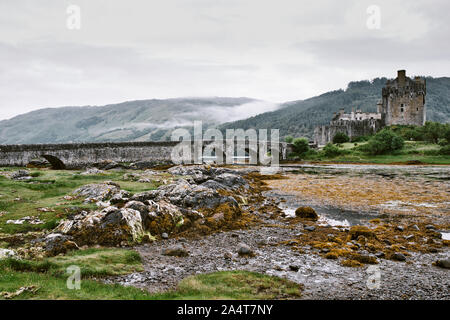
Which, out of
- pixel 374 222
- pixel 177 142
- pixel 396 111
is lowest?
pixel 374 222

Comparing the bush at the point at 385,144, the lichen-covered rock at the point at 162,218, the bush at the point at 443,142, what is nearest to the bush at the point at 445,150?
the bush at the point at 443,142

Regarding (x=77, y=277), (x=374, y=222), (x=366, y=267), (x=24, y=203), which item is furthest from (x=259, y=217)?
(x=24, y=203)

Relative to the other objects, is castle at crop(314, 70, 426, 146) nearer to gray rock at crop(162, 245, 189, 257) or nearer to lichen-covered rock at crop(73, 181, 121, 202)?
lichen-covered rock at crop(73, 181, 121, 202)

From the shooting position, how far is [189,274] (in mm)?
9258

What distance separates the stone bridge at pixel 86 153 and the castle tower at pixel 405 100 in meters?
54.4

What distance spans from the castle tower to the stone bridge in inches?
2142

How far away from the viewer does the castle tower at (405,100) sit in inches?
3371

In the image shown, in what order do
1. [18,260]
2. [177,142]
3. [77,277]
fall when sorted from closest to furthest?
[77,277] → [18,260] → [177,142]

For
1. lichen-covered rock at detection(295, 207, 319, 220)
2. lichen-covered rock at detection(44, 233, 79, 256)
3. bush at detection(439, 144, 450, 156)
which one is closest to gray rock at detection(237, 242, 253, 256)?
lichen-covered rock at detection(44, 233, 79, 256)

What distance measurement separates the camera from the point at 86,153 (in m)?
52.3

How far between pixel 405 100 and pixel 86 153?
261ft

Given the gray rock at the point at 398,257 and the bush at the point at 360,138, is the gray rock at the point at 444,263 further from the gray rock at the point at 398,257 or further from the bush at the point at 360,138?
the bush at the point at 360,138

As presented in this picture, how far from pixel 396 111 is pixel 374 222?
269 feet
